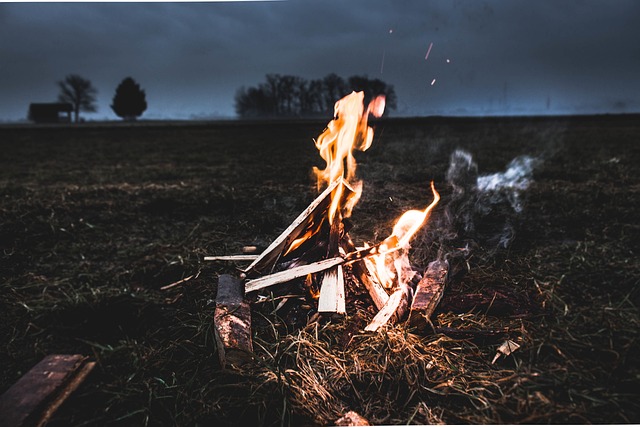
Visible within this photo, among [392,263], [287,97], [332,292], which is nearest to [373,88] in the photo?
[392,263]

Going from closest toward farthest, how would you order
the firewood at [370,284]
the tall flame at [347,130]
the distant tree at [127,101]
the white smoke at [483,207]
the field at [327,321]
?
the field at [327,321] → the firewood at [370,284] → the tall flame at [347,130] → the white smoke at [483,207] → the distant tree at [127,101]

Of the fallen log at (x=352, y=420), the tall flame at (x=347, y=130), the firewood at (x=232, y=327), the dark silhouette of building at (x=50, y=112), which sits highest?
the dark silhouette of building at (x=50, y=112)

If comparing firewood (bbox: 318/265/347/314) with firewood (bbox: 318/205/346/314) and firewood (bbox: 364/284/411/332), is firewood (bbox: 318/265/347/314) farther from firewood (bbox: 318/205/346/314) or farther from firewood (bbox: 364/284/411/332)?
firewood (bbox: 364/284/411/332)

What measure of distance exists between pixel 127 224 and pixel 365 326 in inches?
156

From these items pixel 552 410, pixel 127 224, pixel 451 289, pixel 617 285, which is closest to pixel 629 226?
pixel 617 285

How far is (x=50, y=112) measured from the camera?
57062 mm

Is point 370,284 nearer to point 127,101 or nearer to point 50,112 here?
point 50,112

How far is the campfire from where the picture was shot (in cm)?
259

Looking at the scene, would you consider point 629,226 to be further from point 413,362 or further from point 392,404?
point 392,404

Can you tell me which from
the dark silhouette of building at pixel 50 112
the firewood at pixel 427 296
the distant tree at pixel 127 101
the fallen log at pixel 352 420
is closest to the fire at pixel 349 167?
the firewood at pixel 427 296

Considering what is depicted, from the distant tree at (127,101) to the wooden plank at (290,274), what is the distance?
74658 mm

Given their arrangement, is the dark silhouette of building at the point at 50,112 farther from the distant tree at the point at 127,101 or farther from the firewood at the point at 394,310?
the firewood at the point at 394,310

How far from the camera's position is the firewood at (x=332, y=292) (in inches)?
101

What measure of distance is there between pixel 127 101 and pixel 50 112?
1312cm
